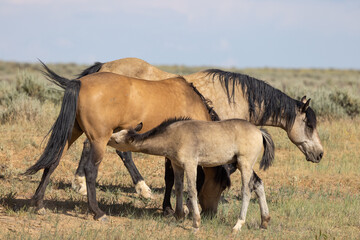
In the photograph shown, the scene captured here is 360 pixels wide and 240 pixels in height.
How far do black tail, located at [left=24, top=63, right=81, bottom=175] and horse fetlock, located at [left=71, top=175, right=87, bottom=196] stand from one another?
2387 mm

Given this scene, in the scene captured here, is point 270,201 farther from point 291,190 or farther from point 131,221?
point 131,221

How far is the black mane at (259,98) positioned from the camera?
8172 millimetres

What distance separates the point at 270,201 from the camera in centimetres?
827

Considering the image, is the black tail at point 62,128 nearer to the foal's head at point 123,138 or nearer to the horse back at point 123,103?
the horse back at point 123,103

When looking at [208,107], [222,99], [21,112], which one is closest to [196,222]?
[208,107]

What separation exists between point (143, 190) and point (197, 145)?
3.03 m

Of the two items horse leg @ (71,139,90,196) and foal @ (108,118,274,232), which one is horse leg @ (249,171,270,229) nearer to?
foal @ (108,118,274,232)

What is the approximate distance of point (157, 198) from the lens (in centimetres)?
863

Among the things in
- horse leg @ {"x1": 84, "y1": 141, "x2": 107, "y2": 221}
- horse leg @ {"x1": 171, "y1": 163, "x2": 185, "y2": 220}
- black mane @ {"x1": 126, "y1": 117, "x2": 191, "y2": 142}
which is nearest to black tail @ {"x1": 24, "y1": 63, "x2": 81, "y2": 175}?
horse leg @ {"x1": 84, "y1": 141, "x2": 107, "y2": 221}

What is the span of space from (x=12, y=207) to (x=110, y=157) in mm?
4574

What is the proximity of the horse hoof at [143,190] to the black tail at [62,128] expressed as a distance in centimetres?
262

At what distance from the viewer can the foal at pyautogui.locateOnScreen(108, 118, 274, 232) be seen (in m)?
5.96

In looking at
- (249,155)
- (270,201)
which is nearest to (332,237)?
(249,155)

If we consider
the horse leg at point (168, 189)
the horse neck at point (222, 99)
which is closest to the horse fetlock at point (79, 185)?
the horse leg at point (168, 189)
